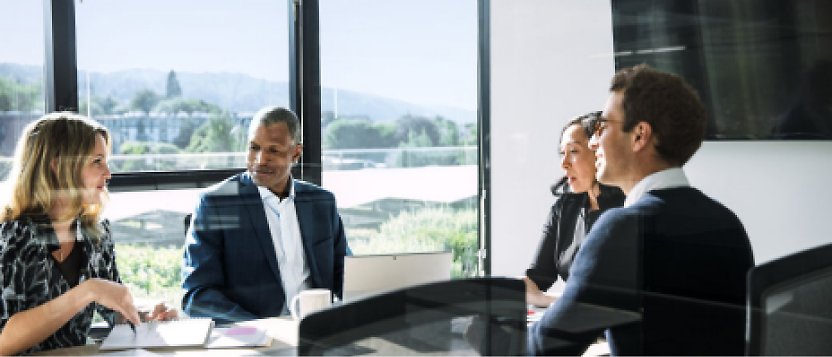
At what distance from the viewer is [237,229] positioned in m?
2.48

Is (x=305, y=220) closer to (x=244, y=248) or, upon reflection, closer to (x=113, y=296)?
(x=244, y=248)

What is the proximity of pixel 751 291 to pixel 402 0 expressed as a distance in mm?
1033

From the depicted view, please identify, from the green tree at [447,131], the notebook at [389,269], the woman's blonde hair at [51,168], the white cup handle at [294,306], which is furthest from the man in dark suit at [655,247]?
the woman's blonde hair at [51,168]

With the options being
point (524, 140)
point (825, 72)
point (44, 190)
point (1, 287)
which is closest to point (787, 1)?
point (825, 72)

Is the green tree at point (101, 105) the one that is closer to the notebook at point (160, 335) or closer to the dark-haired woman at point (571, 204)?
the notebook at point (160, 335)

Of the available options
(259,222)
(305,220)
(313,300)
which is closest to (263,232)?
(259,222)

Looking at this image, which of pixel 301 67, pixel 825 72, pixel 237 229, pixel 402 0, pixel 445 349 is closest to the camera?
pixel 445 349

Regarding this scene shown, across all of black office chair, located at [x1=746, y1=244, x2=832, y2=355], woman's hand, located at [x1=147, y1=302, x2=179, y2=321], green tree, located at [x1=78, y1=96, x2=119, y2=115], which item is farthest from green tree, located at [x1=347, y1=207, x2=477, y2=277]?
green tree, located at [x1=78, y1=96, x2=119, y2=115]

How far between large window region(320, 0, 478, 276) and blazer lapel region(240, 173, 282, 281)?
0.34 meters

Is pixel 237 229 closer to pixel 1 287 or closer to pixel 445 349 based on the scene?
pixel 1 287

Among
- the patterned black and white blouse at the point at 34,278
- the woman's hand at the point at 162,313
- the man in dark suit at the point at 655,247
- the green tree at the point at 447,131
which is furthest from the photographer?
the green tree at the point at 447,131

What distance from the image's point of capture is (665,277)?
1810mm

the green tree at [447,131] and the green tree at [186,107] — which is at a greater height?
the green tree at [186,107]

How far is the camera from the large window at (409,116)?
2062 millimetres
